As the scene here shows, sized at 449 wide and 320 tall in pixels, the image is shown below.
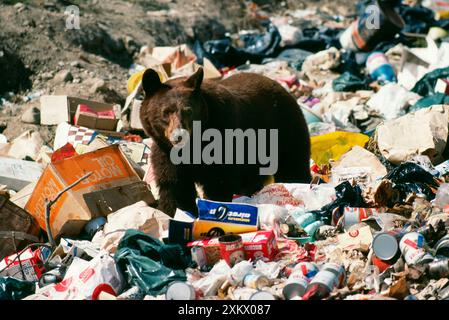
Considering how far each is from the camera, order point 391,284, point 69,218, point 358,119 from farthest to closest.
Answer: point 358,119
point 69,218
point 391,284

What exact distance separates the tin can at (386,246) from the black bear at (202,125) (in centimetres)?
155

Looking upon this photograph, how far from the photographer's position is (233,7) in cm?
1238

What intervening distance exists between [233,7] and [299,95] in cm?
442

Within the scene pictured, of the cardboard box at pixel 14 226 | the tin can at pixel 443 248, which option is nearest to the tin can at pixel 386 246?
the tin can at pixel 443 248

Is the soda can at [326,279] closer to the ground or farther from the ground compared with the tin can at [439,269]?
farther from the ground

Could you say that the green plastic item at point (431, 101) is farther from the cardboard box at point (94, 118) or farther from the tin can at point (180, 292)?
the tin can at point (180, 292)

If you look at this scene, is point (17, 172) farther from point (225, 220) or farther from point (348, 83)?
point (348, 83)

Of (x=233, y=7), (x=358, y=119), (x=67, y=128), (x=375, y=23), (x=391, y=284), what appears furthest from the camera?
(x=233, y=7)

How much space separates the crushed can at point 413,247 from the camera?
386cm

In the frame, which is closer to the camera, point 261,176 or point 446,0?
point 261,176

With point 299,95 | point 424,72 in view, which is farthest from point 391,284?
point 424,72

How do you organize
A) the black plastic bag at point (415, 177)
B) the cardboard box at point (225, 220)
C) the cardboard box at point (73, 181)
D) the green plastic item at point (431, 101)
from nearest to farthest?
the cardboard box at point (225, 220), the cardboard box at point (73, 181), the black plastic bag at point (415, 177), the green plastic item at point (431, 101)

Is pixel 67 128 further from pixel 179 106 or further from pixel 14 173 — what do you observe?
pixel 179 106

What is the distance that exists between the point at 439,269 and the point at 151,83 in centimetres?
240
